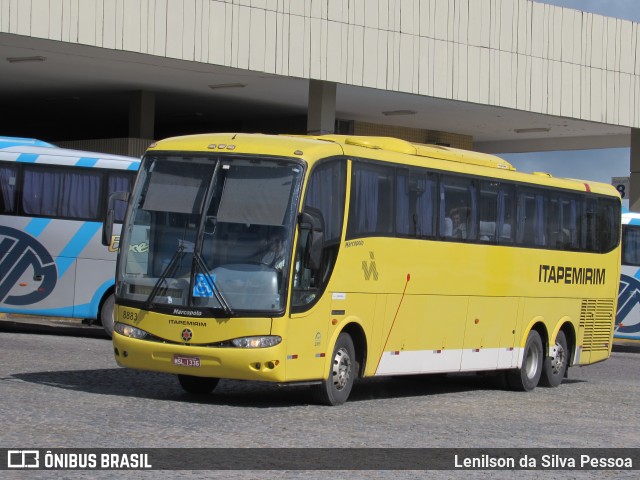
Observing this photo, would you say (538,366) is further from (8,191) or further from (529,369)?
(8,191)

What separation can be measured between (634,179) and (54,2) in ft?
71.3

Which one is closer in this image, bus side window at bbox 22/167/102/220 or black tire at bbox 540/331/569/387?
black tire at bbox 540/331/569/387

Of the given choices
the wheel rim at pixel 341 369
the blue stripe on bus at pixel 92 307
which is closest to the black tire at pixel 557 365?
the wheel rim at pixel 341 369

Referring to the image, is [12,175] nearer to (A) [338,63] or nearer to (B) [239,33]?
(B) [239,33]

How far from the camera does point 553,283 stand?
20.8 metres

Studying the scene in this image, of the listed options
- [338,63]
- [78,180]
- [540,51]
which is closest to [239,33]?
[338,63]

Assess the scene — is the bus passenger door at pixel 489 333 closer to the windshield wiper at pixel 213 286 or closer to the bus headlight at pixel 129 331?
the windshield wiper at pixel 213 286

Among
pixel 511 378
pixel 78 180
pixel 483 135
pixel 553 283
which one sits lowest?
pixel 511 378

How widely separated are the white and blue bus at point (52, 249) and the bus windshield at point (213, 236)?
32.2 ft

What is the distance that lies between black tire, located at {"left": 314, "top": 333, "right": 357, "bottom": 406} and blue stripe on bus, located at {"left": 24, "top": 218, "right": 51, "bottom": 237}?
1073 cm

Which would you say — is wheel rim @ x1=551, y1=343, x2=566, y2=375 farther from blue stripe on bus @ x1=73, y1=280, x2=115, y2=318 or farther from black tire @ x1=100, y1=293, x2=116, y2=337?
blue stripe on bus @ x1=73, y1=280, x2=115, y2=318

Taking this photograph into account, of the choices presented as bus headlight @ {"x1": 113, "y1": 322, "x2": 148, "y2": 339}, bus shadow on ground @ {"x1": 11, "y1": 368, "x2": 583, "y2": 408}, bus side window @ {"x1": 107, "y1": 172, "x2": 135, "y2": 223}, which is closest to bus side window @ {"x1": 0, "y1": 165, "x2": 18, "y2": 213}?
bus side window @ {"x1": 107, "y1": 172, "x2": 135, "y2": 223}

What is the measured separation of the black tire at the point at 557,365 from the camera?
20.8 metres

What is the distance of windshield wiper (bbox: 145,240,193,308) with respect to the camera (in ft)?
48.7
